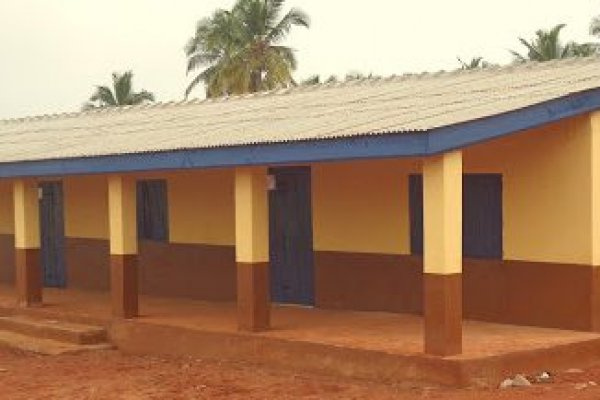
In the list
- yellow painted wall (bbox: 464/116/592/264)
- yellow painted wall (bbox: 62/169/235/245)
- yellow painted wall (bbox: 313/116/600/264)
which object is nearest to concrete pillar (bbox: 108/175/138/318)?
yellow painted wall (bbox: 62/169/235/245)

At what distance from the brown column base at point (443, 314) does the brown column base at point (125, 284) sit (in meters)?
5.01

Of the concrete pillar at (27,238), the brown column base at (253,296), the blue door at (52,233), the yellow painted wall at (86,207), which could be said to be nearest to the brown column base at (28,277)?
the concrete pillar at (27,238)

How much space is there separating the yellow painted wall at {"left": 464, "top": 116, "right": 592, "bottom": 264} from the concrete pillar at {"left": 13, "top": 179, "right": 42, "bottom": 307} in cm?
670

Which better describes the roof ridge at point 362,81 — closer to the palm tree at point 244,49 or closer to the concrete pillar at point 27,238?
the concrete pillar at point 27,238

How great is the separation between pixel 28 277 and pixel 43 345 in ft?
7.62

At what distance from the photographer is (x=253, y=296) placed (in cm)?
1179

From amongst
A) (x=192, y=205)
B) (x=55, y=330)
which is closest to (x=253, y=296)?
(x=55, y=330)

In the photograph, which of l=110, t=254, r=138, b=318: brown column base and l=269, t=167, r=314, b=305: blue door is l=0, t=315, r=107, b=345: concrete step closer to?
l=110, t=254, r=138, b=318: brown column base

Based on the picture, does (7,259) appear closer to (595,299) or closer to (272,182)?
(272,182)

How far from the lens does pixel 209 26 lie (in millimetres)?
38719

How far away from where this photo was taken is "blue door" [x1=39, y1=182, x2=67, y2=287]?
18.6 metres

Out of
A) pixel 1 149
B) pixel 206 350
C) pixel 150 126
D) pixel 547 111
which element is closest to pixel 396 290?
pixel 206 350

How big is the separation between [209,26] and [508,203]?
92.3ft

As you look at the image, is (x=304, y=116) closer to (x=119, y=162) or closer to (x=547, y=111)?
(x=119, y=162)
